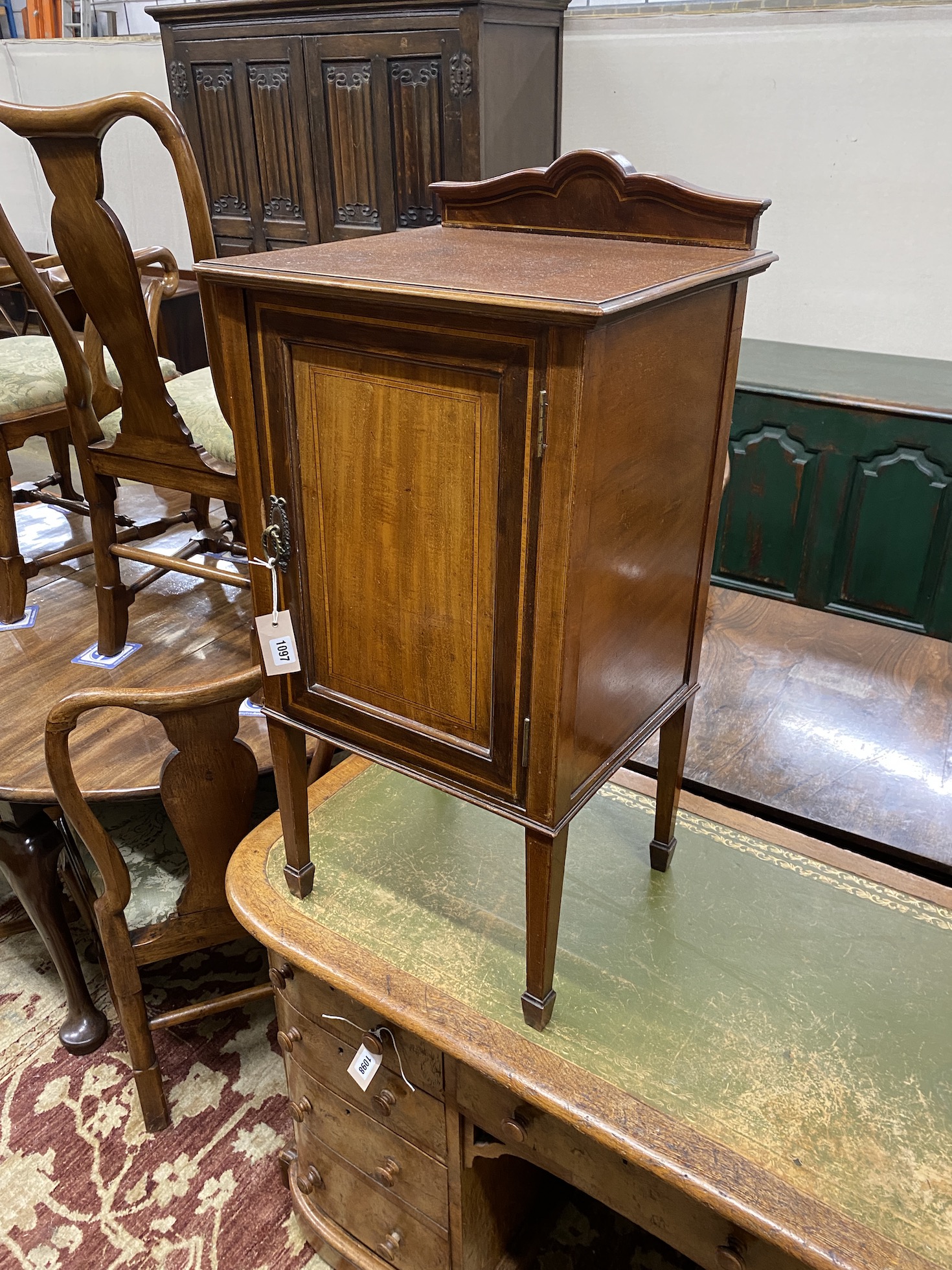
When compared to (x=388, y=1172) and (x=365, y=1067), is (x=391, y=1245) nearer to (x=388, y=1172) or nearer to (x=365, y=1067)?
(x=388, y=1172)

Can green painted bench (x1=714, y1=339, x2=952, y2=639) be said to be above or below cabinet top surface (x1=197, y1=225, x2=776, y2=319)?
below

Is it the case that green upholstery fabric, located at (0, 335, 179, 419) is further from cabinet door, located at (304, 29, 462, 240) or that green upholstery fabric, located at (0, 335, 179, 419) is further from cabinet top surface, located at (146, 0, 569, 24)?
cabinet top surface, located at (146, 0, 569, 24)

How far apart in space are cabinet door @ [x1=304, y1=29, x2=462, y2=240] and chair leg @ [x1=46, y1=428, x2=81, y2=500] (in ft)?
4.33

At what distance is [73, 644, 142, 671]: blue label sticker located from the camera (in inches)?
79.7

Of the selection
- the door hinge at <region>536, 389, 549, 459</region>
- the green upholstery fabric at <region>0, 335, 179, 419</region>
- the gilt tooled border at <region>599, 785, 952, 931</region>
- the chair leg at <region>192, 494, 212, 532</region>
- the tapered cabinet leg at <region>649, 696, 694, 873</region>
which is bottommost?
the gilt tooled border at <region>599, 785, 952, 931</region>

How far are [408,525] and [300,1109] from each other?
994 millimetres

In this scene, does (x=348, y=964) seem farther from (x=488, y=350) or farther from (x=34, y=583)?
(x=34, y=583)

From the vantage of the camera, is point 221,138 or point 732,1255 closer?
point 732,1255

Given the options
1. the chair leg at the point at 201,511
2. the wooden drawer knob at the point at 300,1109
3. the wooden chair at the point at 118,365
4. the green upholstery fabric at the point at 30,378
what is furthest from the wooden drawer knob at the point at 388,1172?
the chair leg at the point at 201,511

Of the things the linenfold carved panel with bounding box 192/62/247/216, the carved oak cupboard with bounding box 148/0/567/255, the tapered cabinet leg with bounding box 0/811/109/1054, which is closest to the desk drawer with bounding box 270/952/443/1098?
the tapered cabinet leg with bounding box 0/811/109/1054

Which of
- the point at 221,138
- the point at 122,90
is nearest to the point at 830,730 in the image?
the point at 221,138

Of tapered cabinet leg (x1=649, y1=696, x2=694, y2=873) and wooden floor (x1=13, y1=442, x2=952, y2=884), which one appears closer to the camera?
tapered cabinet leg (x1=649, y1=696, x2=694, y2=873)

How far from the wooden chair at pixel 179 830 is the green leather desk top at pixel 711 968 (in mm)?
158

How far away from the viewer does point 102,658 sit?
80.6 inches
